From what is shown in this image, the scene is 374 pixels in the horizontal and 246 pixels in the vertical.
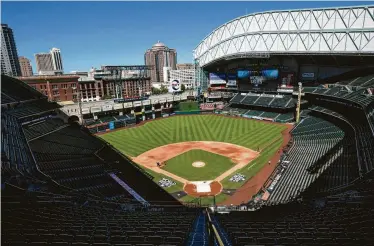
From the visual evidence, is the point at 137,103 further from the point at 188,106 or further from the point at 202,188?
the point at 202,188

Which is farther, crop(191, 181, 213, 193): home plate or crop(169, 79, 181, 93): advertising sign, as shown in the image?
crop(169, 79, 181, 93): advertising sign

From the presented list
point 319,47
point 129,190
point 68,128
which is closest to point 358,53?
point 319,47

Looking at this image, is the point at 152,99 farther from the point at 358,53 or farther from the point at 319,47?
the point at 358,53

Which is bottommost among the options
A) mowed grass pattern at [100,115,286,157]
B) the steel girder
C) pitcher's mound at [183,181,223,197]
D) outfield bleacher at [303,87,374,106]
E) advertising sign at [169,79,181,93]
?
pitcher's mound at [183,181,223,197]

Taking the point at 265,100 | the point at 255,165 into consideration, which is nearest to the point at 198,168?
the point at 255,165

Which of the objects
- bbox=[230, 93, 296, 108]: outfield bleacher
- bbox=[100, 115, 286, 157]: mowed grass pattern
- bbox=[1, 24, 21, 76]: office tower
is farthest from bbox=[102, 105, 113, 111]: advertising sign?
bbox=[1, 24, 21, 76]: office tower

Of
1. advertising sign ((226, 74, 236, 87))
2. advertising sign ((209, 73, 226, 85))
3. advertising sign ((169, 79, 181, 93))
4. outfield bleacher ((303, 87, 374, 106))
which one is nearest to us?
outfield bleacher ((303, 87, 374, 106))

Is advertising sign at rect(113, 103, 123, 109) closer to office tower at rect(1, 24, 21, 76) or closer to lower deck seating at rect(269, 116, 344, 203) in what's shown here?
lower deck seating at rect(269, 116, 344, 203)
